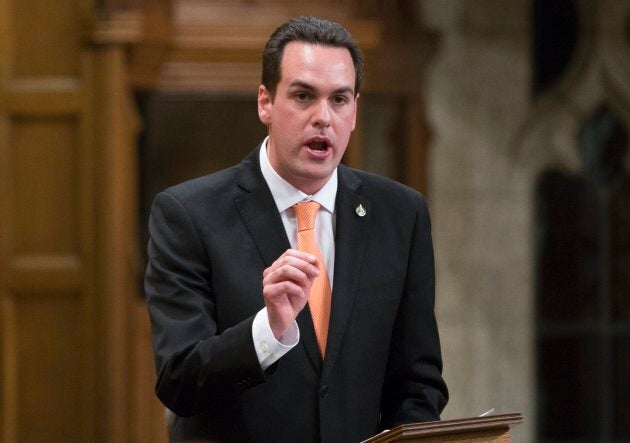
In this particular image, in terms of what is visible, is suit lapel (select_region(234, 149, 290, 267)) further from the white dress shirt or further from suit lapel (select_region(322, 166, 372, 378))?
suit lapel (select_region(322, 166, 372, 378))

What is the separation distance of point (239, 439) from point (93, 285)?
3480 mm

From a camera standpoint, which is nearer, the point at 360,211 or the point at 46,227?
the point at 360,211

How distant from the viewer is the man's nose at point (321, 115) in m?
3.11

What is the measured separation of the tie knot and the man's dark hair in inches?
9.9

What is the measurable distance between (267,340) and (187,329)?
7.6 inches

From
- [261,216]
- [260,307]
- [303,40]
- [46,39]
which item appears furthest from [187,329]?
[46,39]

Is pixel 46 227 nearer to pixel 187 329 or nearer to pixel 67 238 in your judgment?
pixel 67 238

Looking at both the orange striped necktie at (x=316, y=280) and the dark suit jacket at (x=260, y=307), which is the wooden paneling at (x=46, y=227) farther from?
the orange striped necktie at (x=316, y=280)

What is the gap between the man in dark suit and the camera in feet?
10.1

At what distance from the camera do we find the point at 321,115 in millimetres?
3111

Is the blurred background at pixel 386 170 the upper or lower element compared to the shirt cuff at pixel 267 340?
upper

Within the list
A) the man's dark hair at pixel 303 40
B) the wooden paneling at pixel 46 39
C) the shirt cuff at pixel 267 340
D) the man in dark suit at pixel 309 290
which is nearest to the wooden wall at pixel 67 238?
the wooden paneling at pixel 46 39

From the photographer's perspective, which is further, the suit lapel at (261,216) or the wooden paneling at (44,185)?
the wooden paneling at (44,185)

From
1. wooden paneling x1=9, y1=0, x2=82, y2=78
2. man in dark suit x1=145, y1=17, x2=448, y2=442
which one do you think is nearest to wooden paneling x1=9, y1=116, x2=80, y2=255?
wooden paneling x1=9, y1=0, x2=82, y2=78
